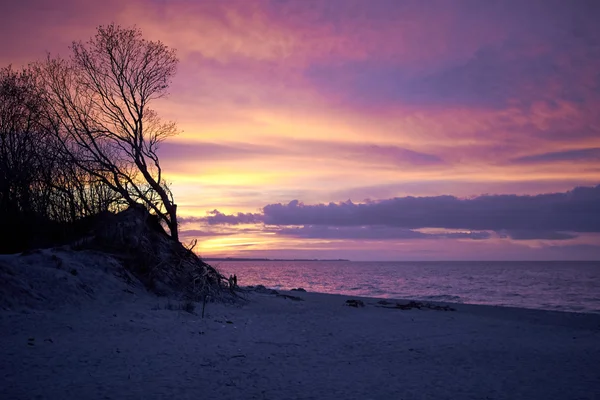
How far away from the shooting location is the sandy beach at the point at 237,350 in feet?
29.2

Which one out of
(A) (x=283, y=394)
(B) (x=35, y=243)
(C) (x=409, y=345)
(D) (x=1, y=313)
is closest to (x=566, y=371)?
(C) (x=409, y=345)

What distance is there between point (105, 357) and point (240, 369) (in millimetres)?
2991

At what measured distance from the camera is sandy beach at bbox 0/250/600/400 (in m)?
8.91

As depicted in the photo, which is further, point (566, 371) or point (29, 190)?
point (29, 190)

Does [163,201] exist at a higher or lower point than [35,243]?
higher

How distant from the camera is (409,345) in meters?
14.5

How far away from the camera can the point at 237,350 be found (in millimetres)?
12211

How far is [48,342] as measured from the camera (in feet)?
35.9

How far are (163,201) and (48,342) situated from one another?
1407cm

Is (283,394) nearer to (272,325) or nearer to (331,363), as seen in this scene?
(331,363)

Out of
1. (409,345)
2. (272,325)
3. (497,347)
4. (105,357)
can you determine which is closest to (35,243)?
(272,325)

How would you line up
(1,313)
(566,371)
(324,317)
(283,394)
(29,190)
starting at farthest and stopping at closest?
(29,190)
(324,317)
(1,313)
(566,371)
(283,394)

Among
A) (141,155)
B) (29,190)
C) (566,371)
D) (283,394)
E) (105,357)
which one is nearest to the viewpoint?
(283,394)

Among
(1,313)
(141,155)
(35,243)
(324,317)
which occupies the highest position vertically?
(141,155)
